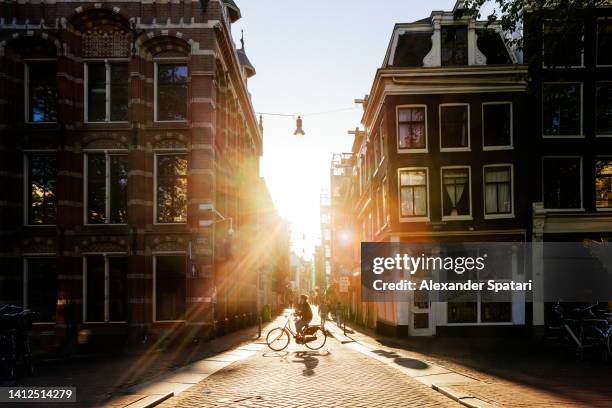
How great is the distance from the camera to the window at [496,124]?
2838cm

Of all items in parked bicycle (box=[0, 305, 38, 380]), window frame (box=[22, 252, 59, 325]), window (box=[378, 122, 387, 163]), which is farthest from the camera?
window (box=[378, 122, 387, 163])

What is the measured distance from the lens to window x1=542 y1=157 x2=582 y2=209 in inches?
1127

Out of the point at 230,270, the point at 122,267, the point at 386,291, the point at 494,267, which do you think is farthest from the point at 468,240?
the point at 122,267

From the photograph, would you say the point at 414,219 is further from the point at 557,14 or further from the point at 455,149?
the point at 557,14

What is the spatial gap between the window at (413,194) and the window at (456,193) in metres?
0.82

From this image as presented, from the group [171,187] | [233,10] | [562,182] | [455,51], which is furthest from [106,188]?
[562,182]

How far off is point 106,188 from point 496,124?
16.6m

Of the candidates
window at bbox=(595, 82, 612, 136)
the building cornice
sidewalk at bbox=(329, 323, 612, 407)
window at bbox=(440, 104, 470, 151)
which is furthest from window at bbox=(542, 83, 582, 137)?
sidewalk at bbox=(329, 323, 612, 407)

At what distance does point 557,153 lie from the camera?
2867 centimetres

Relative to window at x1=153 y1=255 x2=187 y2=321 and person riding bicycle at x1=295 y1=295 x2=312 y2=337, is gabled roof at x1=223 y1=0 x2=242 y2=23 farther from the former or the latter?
person riding bicycle at x1=295 y1=295 x2=312 y2=337

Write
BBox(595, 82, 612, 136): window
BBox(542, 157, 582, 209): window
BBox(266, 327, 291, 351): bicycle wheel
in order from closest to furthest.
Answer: BBox(266, 327, 291, 351): bicycle wheel, BBox(542, 157, 582, 209): window, BBox(595, 82, 612, 136): window

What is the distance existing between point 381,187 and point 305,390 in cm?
2118

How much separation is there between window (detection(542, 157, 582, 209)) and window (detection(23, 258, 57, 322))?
2080 cm

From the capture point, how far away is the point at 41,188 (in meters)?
26.3
